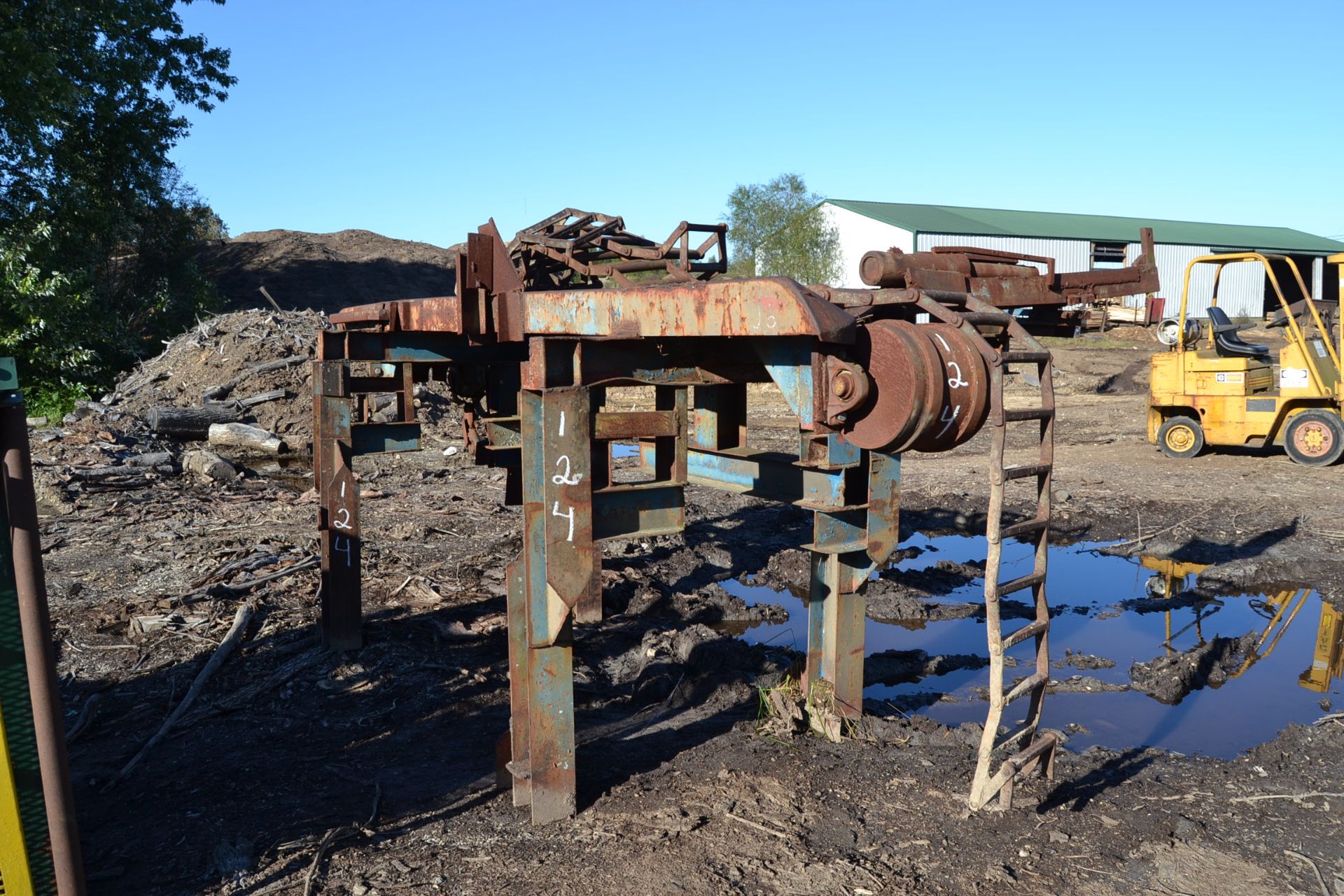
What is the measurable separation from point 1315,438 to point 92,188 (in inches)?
852

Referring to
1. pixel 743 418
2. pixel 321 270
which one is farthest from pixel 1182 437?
pixel 321 270

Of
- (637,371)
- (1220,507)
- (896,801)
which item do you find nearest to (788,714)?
(896,801)

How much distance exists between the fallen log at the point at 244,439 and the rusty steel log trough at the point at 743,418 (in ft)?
31.6

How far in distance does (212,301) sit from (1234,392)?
71.6 feet

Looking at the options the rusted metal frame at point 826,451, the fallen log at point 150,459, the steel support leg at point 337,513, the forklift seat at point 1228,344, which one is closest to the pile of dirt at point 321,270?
the fallen log at point 150,459

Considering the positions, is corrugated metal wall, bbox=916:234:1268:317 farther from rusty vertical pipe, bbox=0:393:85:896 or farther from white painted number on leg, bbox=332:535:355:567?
rusty vertical pipe, bbox=0:393:85:896

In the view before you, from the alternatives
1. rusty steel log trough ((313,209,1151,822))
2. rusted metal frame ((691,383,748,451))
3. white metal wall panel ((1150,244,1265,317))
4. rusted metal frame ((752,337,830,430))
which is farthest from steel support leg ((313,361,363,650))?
white metal wall panel ((1150,244,1265,317))

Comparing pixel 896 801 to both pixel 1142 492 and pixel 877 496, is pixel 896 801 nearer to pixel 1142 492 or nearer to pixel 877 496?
pixel 877 496

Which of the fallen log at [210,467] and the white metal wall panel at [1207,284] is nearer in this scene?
the fallen log at [210,467]

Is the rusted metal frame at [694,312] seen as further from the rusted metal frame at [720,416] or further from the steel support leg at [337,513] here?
the steel support leg at [337,513]

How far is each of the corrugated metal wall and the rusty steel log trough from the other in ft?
101

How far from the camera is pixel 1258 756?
439 cm

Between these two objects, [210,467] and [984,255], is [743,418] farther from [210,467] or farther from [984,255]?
[210,467]

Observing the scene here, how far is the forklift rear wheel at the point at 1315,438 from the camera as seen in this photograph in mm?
11742
